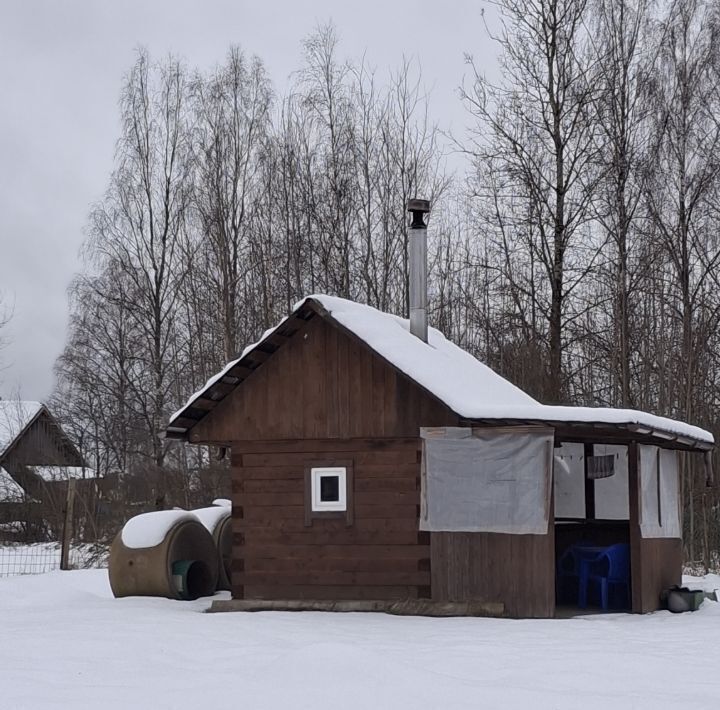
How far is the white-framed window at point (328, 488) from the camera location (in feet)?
47.6

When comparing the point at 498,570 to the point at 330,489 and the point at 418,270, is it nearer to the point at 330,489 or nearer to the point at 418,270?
the point at 330,489

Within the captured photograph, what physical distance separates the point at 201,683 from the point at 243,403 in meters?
6.10

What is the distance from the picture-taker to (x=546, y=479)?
1357cm

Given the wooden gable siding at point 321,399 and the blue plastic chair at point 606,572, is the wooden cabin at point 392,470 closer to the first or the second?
the wooden gable siding at point 321,399

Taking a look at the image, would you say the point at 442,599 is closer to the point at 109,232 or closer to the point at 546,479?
the point at 546,479

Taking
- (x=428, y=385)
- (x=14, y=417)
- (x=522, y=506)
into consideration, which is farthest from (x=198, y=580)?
(x=14, y=417)

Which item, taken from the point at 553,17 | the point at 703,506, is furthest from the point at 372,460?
the point at 553,17

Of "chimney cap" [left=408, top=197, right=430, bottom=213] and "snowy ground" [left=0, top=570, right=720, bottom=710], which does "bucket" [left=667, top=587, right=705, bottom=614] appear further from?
"chimney cap" [left=408, top=197, right=430, bottom=213]

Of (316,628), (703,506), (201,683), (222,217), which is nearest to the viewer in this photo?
(201,683)

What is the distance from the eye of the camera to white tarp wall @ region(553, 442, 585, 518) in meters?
17.0

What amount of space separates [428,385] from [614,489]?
445 centimetres

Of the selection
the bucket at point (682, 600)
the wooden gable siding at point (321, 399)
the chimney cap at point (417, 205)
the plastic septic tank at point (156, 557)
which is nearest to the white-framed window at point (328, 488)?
the wooden gable siding at point (321, 399)

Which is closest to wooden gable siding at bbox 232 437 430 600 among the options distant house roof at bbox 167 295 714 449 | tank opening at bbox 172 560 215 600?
distant house roof at bbox 167 295 714 449

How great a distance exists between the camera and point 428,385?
44.7 ft
